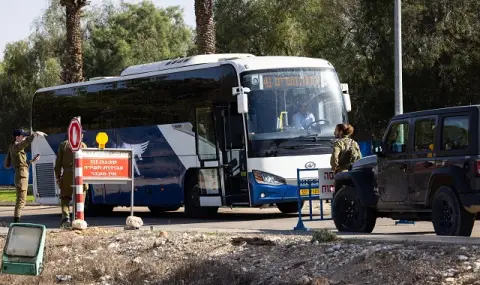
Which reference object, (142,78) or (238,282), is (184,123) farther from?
(238,282)

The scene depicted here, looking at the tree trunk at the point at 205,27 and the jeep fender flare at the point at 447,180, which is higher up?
the tree trunk at the point at 205,27

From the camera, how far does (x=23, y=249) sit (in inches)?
547

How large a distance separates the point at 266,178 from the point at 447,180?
821 cm

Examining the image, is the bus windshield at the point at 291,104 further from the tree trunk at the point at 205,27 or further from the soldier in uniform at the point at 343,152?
the tree trunk at the point at 205,27

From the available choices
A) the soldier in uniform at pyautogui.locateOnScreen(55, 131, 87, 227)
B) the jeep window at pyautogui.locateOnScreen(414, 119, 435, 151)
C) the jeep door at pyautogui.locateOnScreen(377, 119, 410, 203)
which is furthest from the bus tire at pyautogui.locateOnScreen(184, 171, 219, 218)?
the jeep window at pyautogui.locateOnScreen(414, 119, 435, 151)

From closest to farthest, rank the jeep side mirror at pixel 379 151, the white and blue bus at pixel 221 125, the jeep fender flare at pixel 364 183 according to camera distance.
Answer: the jeep side mirror at pixel 379 151 → the jeep fender flare at pixel 364 183 → the white and blue bus at pixel 221 125

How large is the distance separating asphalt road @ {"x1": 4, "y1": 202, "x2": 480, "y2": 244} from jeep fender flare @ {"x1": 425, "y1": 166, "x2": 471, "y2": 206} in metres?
1.30

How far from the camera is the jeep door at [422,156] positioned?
49.3ft

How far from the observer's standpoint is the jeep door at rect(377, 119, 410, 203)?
51.8 ft

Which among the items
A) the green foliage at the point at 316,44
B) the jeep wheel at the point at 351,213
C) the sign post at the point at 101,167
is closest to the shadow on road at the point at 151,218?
the sign post at the point at 101,167

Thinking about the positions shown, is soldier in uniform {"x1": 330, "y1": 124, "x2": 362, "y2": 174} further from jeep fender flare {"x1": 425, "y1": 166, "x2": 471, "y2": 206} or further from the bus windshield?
the bus windshield

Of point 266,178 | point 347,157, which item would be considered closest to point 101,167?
point 266,178

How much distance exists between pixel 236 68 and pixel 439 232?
9.09 metres

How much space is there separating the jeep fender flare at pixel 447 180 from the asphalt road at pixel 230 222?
4.27 ft
